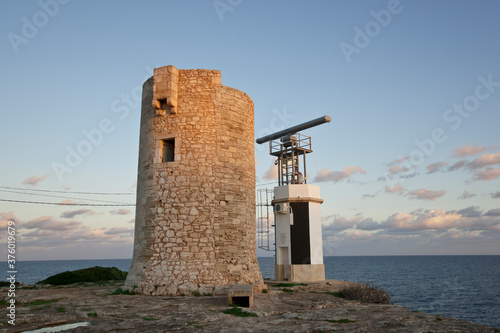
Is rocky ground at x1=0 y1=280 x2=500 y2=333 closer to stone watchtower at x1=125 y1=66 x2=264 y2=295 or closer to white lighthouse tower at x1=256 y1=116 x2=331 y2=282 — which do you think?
stone watchtower at x1=125 y1=66 x2=264 y2=295

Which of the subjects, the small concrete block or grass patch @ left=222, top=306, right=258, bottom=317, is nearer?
grass patch @ left=222, top=306, right=258, bottom=317

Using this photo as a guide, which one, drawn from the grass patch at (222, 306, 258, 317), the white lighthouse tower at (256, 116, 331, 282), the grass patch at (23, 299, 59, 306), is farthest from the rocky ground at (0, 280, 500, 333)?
the white lighthouse tower at (256, 116, 331, 282)

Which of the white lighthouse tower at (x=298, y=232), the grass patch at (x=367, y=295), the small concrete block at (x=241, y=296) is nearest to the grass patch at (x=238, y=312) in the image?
the small concrete block at (x=241, y=296)

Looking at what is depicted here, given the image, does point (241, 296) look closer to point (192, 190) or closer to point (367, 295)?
point (367, 295)

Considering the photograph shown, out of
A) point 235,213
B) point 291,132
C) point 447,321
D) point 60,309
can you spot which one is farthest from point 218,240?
point 291,132

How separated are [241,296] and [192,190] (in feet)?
14.3

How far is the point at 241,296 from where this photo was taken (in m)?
9.62

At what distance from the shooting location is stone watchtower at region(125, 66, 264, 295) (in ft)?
39.5

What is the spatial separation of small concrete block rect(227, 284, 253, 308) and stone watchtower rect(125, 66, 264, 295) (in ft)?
6.46

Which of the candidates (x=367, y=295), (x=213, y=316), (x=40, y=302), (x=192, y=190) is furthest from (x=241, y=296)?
(x=40, y=302)

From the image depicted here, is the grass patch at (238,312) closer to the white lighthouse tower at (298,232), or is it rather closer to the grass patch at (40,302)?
the grass patch at (40,302)

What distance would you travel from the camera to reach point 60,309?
343 inches

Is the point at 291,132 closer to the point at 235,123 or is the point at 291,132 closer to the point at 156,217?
the point at 235,123

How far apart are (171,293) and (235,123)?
6475 millimetres
